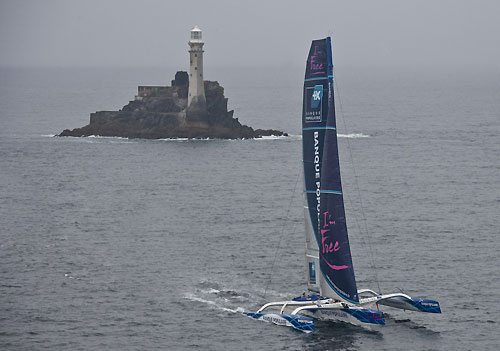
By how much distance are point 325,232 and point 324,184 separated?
255cm

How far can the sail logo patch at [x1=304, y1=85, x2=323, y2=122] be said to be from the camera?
159ft

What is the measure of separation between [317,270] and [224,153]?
69259mm

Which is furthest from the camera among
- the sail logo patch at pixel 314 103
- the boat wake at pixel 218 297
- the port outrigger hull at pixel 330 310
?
the boat wake at pixel 218 297

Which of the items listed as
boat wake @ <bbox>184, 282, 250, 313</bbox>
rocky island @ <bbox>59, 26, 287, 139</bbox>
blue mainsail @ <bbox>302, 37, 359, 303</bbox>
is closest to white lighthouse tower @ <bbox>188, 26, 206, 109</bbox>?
rocky island @ <bbox>59, 26, 287, 139</bbox>

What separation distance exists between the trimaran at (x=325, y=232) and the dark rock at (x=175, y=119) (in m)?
83.0

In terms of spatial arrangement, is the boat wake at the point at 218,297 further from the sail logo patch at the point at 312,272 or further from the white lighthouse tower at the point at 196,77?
the white lighthouse tower at the point at 196,77

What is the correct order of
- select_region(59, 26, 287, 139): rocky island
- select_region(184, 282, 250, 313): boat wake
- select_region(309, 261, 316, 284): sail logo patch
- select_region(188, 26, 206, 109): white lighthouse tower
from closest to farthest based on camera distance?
select_region(309, 261, 316, 284): sail logo patch, select_region(184, 282, 250, 313): boat wake, select_region(188, 26, 206, 109): white lighthouse tower, select_region(59, 26, 287, 139): rocky island

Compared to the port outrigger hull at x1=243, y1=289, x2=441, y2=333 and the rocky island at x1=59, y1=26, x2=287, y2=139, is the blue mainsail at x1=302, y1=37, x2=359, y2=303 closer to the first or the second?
the port outrigger hull at x1=243, y1=289, x2=441, y2=333

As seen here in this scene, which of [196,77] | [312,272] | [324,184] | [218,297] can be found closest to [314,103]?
[324,184]

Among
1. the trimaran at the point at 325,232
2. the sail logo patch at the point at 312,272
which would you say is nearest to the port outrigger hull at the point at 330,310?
the trimaran at the point at 325,232

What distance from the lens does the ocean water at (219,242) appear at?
48344mm

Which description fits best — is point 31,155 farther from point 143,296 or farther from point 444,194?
point 143,296

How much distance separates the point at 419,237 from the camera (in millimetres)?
68875

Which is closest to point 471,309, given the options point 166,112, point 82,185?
point 82,185
